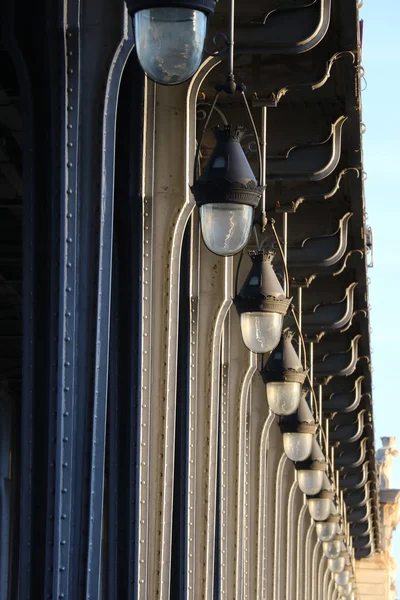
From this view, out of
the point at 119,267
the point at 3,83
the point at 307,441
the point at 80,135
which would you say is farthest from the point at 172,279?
the point at 307,441

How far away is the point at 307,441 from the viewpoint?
899 inches

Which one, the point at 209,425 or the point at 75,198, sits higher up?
the point at 75,198

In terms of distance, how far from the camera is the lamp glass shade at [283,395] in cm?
1864

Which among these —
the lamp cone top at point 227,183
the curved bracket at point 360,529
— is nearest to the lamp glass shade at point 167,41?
the lamp cone top at point 227,183

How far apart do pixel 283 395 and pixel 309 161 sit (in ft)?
8.02

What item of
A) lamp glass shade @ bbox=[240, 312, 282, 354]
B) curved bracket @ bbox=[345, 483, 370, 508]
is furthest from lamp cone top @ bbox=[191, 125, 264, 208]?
curved bracket @ bbox=[345, 483, 370, 508]

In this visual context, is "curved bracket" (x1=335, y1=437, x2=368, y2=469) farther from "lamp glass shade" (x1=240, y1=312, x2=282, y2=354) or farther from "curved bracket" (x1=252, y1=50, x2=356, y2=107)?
"lamp glass shade" (x1=240, y1=312, x2=282, y2=354)

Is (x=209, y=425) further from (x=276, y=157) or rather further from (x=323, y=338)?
(x=323, y=338)

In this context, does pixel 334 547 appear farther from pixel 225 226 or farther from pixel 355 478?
pixel 225 226

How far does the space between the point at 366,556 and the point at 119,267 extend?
64.4 meters

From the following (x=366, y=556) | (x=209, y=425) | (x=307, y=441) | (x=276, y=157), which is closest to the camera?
(x=209, y=425)

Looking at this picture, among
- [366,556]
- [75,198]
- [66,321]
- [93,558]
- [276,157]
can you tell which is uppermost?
[276,157]

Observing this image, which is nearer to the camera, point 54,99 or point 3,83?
point 54,99

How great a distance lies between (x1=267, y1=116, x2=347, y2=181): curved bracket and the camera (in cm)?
1892
